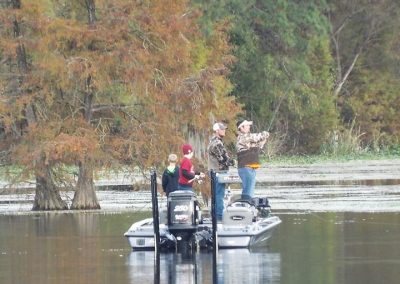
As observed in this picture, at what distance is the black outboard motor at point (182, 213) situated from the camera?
20.0m

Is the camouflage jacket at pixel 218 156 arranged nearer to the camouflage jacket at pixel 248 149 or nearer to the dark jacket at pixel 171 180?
the camouflage jacket at pixel 248 149

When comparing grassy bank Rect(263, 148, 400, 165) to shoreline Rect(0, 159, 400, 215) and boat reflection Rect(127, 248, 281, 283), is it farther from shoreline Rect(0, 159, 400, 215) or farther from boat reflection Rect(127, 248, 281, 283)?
boat reflection Rect(127, 248, 281, 283)

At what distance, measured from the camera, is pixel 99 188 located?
41.1m

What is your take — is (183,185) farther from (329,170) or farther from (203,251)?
(329,170)

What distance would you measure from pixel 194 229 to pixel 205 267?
1961 mm

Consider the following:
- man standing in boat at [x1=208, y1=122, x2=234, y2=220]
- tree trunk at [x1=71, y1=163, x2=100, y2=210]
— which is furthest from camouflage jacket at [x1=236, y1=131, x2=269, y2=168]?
tree trunk at [x1=71, y1=163, x2=100, y2=210]

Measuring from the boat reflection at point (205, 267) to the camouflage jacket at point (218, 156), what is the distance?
7.51ft

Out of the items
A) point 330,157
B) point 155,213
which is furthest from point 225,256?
point 330,157

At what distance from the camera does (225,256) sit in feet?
64.3

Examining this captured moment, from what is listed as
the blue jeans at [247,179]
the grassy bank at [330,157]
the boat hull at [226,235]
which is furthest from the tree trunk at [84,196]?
the grassy bank at [330,157]

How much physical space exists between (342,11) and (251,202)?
50.4 m

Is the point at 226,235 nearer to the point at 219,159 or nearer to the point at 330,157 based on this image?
the point at 219,159

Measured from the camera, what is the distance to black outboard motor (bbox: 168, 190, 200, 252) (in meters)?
20.0

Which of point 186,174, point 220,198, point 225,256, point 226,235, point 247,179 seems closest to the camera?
point 225,256
